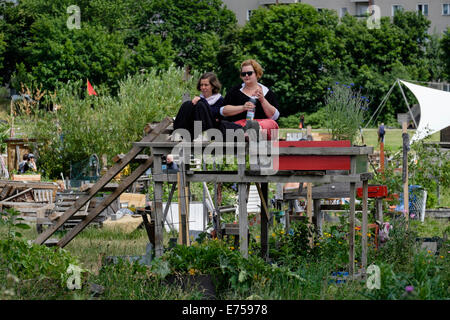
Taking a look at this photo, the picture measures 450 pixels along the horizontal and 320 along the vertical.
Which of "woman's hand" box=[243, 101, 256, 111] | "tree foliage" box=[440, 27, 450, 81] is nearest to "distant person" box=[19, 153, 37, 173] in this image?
"woman's hand" box=[243, 101, 256, 111]

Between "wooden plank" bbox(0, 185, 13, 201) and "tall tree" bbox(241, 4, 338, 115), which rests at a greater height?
"tall tree" bbox(241, 4, 338, 115)

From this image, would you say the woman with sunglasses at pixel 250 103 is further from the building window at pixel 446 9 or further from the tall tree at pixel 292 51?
the building window at pixel 446 9

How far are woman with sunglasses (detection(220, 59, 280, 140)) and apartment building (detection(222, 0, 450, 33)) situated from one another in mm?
57423

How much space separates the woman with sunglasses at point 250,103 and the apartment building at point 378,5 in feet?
188

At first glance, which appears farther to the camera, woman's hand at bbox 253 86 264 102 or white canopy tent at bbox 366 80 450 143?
white canopy tent at bbox 366 80 450 143

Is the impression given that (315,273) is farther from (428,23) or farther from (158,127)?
(428,23)

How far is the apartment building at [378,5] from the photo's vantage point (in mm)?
63688

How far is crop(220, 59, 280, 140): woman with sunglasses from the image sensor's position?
756 centimetres

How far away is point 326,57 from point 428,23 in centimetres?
1150

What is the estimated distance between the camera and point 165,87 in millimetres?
21969

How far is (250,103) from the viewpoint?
746cm

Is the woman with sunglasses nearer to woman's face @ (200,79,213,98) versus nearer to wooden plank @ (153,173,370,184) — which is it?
woman's face @ (200,79,213,98)

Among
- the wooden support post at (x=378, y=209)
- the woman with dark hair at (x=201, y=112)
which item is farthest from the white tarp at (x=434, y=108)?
the woman with dark hair at (x=201, y=112)

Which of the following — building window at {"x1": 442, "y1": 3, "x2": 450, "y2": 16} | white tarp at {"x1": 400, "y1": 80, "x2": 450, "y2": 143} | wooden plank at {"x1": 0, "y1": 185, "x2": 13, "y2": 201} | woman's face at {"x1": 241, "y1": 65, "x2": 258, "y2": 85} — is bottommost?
wooden plank at {"x1": 0, "y1": 185, "x2": 13, "y2": 201}
